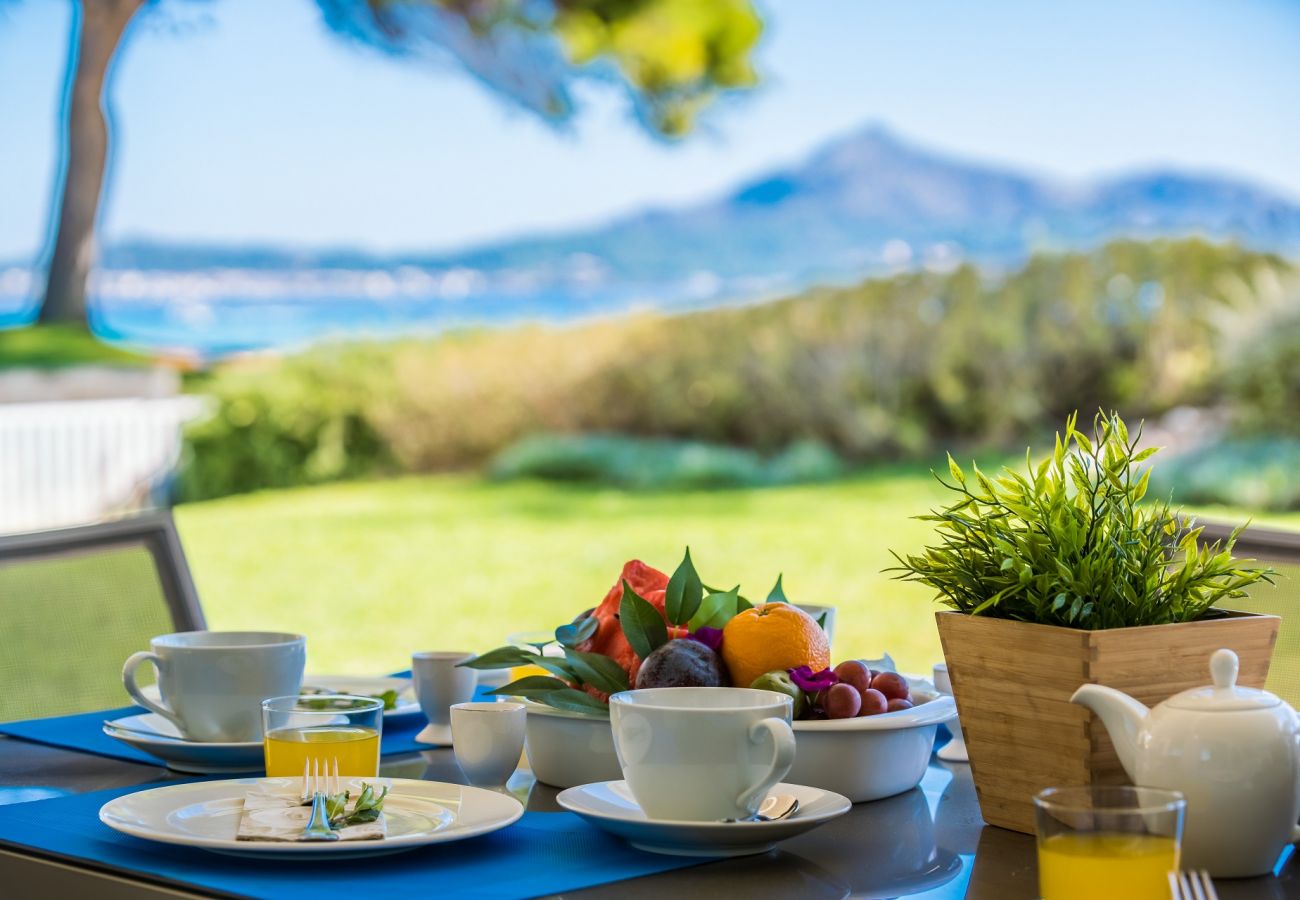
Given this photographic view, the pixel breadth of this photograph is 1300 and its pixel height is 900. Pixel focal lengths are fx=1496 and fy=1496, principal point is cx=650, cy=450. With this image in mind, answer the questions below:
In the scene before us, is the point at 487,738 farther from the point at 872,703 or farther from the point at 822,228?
the point at 822,228

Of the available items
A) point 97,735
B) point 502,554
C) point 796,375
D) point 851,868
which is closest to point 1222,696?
point 851,868

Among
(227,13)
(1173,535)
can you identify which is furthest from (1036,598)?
(227,13)

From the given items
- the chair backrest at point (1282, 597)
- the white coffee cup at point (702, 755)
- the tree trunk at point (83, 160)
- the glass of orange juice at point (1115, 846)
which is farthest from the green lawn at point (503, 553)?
the glass of orange juice at point (1115, 846)

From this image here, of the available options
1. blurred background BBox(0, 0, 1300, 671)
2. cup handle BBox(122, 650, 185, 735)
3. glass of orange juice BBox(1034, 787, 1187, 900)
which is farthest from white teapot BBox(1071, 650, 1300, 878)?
blurred background BBox(0, 0, 1300, 671)

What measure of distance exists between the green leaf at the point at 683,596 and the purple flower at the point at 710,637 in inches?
2.1

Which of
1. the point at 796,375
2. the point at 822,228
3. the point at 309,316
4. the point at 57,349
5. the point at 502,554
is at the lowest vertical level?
the point at 502,554

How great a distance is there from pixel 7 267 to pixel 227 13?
240cm

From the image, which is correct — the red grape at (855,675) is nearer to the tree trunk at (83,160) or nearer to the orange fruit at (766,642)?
the orange fruit at (766,642)

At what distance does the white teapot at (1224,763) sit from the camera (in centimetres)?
88

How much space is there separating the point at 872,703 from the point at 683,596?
0.17 metres

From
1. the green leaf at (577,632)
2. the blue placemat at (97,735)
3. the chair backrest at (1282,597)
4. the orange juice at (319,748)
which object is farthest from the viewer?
the chair backrest at (1282,597)

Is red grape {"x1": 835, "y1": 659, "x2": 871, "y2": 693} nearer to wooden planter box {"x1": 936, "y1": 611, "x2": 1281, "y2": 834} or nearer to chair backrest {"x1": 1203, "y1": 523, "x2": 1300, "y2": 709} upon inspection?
wooden planter box {"x1": 936, "y1": 611, "x2": 1281, "y2": 834}

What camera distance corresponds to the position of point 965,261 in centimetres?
882

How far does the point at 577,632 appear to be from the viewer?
1.20m
